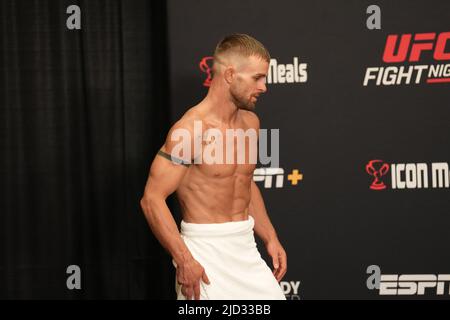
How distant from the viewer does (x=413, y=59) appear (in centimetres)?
384

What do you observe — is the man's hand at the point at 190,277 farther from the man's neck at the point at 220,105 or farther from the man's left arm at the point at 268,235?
the man's neck at the point at 220,105

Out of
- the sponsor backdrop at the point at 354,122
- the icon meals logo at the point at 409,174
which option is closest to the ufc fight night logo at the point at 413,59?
the sponsor backdrop at the point at 354,122

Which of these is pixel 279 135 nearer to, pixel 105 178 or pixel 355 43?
pixel 355 43

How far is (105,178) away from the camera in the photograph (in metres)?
4.19

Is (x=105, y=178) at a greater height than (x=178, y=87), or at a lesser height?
lesser

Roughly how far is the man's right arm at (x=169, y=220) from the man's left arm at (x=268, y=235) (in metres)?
0.49

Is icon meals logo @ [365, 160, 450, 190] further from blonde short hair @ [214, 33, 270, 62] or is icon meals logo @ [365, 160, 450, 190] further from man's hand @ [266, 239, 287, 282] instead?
blonde short hair @ [214, 33, 270, 62]

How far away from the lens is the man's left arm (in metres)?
3.18

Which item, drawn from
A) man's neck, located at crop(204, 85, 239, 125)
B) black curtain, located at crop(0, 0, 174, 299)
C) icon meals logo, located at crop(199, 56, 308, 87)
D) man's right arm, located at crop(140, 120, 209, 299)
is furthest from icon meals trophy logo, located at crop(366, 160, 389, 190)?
man's right arm, located at crop(140, 120, 209, 299)

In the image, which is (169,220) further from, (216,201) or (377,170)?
(377,170)

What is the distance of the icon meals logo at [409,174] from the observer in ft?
12.6
